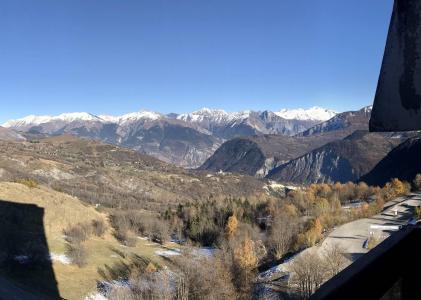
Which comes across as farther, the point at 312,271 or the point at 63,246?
the point at 63,246

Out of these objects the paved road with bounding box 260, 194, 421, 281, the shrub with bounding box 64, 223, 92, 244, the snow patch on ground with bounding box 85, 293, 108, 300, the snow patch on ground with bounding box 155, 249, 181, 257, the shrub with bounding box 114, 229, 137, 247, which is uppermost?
the shrub with bounding box 64, 223, 92, 244

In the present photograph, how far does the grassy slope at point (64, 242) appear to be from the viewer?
183 feet

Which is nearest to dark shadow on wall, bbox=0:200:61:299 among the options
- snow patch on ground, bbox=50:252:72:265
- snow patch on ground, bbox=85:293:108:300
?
snow patch on ground, bbox=50:252:72:265

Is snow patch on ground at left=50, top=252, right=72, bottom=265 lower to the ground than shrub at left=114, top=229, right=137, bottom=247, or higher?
higher

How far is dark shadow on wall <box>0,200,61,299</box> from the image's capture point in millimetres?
49006

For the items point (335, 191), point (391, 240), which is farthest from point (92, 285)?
point (335, 191)

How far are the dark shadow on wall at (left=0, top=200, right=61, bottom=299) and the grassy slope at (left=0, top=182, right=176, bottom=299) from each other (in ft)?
4.69

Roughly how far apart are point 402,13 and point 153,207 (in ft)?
549

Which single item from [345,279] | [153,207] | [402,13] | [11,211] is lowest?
[153,207]

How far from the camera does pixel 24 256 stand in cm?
5903

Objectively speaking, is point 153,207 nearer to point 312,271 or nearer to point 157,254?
point 157,254

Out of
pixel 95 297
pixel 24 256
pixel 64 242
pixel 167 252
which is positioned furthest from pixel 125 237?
pixel 95 297

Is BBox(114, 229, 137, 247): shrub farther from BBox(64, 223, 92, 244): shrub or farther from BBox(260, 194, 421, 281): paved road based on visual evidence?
BBox(260, 194, 421, 281): paved road

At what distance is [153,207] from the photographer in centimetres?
16762
